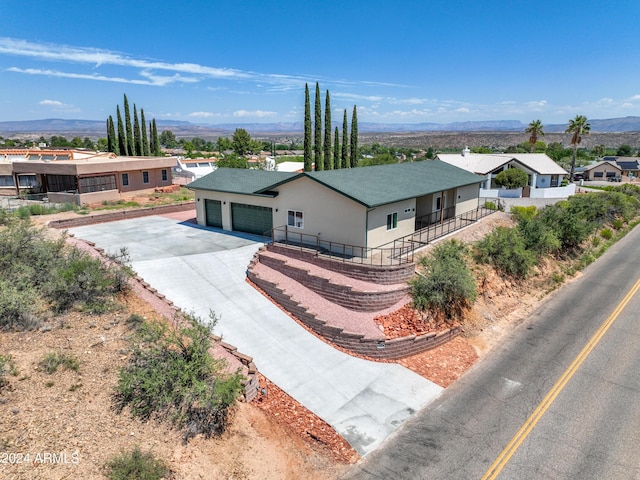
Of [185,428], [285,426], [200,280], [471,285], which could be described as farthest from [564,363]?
[200,280]

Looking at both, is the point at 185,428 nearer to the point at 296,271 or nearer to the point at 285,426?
the point at 285,426

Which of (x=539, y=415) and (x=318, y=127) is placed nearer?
(x=539, y=415)

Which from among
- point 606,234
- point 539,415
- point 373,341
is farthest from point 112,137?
point 539,415

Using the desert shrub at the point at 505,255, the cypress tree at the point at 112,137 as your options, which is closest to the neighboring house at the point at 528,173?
the desert shrub at the point at 505,255

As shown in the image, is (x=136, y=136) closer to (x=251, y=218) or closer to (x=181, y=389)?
(x=251, y=218)

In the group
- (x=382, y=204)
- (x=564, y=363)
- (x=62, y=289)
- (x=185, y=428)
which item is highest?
(x=382, y=204)

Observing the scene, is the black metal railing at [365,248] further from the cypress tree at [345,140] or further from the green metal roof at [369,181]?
the cypress tree at [345,140]
